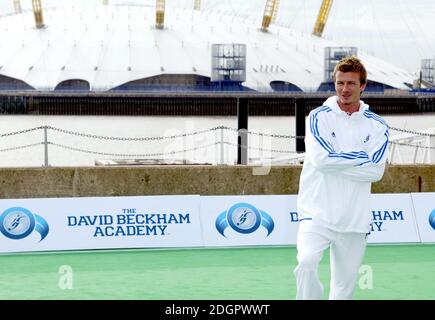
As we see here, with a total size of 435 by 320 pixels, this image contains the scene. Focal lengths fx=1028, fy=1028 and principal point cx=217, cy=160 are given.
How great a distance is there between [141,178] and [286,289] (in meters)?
6.02

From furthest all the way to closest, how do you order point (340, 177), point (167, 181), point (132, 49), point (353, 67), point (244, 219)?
point (132, 49), point (167, 181), point (244, 219), point (340, 177), point (353, 67)

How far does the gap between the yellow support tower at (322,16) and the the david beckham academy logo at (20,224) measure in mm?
126880

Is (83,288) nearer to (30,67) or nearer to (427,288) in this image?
(427,288)

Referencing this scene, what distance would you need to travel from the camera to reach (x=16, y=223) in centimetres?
1395

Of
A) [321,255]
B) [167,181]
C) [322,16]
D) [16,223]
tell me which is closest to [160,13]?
[322,16]

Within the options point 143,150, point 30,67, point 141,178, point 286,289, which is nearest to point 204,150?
point 143,150

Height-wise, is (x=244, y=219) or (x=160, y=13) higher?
(x=160, y=13)

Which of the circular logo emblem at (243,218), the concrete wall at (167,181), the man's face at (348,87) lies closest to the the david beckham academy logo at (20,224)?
the concrete wall at (167,181)

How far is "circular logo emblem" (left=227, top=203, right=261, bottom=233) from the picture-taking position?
1455 centimetres

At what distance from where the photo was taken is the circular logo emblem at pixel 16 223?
13.9m

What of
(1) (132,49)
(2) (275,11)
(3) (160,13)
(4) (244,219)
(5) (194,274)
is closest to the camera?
(5) (194,274)

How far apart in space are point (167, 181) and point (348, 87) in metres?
9.85

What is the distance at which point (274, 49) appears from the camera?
404 feet

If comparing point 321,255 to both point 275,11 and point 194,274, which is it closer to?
point 194,274
